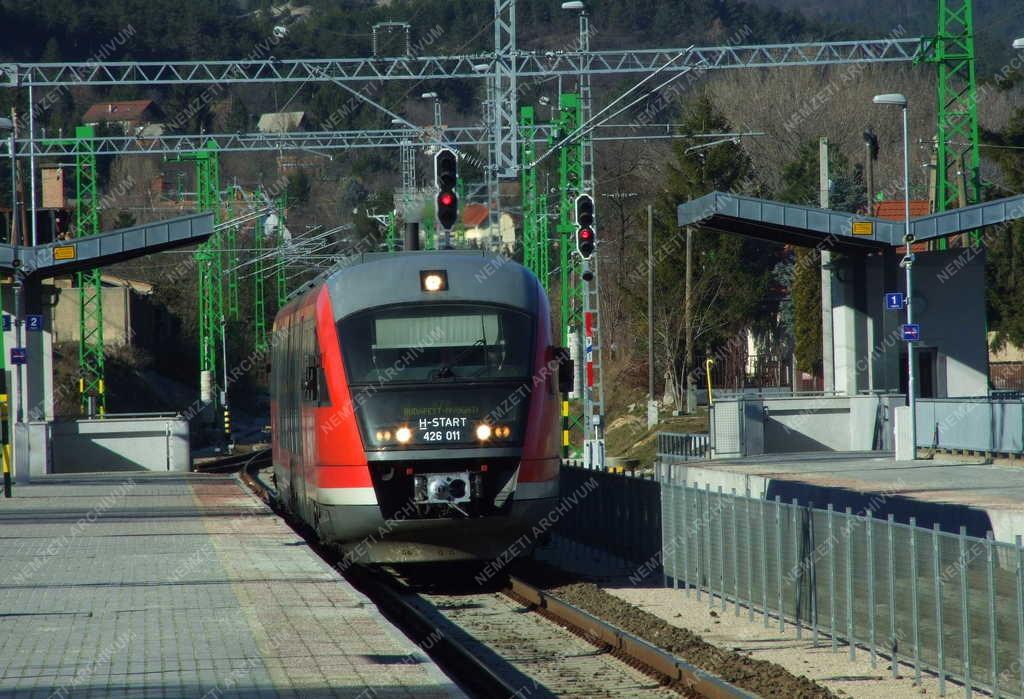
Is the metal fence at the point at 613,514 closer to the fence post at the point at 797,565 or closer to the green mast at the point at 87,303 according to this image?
the fence post at the point at 797,565

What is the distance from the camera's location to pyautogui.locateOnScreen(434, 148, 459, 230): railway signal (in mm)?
22000

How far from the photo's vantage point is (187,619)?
13.0 metres

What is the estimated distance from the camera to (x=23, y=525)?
76.9ft

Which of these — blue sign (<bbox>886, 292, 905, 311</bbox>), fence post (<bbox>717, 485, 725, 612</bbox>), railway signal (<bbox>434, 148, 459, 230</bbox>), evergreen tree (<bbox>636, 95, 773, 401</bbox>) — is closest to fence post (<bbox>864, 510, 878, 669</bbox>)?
fence post (<bbox>717, 485, 725, 612</bbox>)

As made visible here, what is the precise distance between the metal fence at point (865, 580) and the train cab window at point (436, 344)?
253 centimetres

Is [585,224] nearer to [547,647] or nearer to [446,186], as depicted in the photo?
[446,186]

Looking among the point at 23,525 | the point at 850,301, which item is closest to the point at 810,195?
the point at 850,301

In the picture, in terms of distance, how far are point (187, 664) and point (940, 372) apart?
27.1 metres

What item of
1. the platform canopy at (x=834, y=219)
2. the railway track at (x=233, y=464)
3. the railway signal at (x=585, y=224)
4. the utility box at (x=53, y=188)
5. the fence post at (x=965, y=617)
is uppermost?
the utility box at (x=53, y=188)

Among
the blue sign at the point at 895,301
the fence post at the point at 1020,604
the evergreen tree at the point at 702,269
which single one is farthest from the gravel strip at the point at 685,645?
the evergreen tree at the point at 702,269

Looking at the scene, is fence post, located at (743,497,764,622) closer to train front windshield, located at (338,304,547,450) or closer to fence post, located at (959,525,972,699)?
train front windshield, located at (338,304,547,450)

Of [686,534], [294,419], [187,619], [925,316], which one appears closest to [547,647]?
[187,619]

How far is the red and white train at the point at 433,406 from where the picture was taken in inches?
630

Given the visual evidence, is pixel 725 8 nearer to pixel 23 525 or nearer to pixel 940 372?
pixel 940 372
